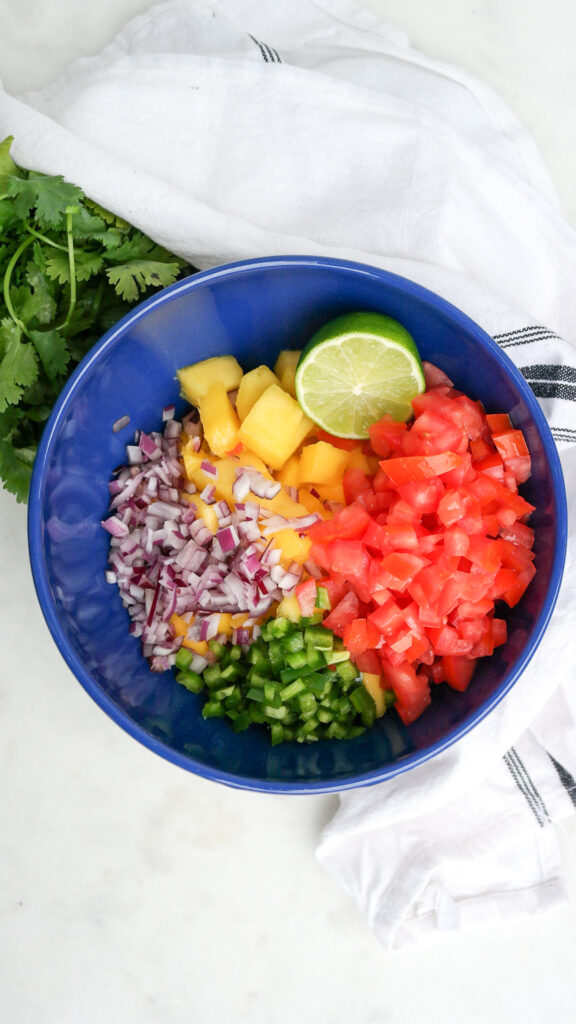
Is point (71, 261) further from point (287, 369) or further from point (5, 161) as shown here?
point (287, 369)

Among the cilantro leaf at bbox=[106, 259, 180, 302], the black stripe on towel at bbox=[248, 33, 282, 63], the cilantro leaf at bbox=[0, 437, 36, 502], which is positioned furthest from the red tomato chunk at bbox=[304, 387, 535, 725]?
the black stripe on towel at bbox=[248, 33, 282, 63]

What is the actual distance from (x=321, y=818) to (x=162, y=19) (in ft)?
6.31

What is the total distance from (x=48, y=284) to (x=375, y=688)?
109 centimetres

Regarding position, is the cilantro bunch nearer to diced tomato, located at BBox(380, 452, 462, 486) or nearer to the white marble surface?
diced tomato, located at BBox(380, 452, 462, 486)

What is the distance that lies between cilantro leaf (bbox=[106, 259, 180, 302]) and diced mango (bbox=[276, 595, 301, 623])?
0.69 meters

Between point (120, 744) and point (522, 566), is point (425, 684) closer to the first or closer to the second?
point (522, 566)

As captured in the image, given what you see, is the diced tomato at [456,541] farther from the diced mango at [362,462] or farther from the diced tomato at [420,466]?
the diced mango at [362,462]

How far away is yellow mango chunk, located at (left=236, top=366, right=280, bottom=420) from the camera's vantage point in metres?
1.78

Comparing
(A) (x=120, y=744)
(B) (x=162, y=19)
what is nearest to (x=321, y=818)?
A: (A) (x=120, y=744)

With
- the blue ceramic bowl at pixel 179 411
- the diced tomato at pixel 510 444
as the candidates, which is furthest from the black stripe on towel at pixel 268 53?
the diced tomato at pixel 510 444

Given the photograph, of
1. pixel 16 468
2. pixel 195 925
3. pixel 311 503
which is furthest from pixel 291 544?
pixel 195 925

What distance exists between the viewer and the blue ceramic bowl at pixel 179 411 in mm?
1704

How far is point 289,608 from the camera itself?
177cm

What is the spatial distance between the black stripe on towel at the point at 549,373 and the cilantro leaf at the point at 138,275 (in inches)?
→ 30.8
